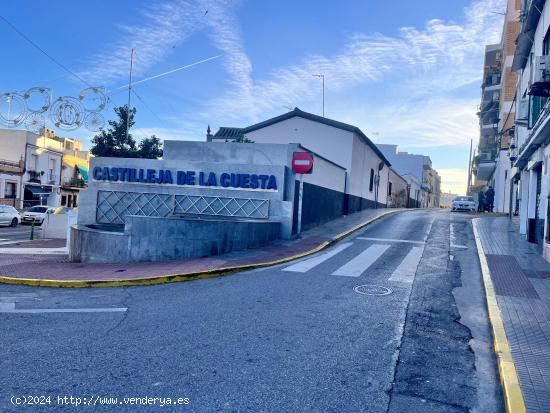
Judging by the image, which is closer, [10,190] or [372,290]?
[372,290]

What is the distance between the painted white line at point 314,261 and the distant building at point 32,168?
3611cm

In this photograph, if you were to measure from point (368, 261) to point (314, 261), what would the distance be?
1463 mm

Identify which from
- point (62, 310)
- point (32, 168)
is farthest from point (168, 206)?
point (32, 168)

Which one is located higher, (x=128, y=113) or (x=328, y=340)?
(x=128, y=113)

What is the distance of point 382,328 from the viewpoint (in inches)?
229

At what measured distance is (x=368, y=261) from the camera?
11.4m

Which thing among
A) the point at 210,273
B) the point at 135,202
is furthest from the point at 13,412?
the point at 135,202

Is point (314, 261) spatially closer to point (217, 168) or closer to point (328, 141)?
point (217, 168)

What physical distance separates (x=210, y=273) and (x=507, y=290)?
6330 millimetres

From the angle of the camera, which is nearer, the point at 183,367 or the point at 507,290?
the point at 183,367

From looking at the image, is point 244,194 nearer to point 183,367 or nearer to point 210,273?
point 210,273

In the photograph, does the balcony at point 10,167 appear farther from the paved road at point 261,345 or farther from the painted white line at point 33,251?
the paved road at point 261,345

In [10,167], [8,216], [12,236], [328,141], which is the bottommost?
[12,236]

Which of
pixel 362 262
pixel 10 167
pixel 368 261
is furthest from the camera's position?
pixel 10 167
